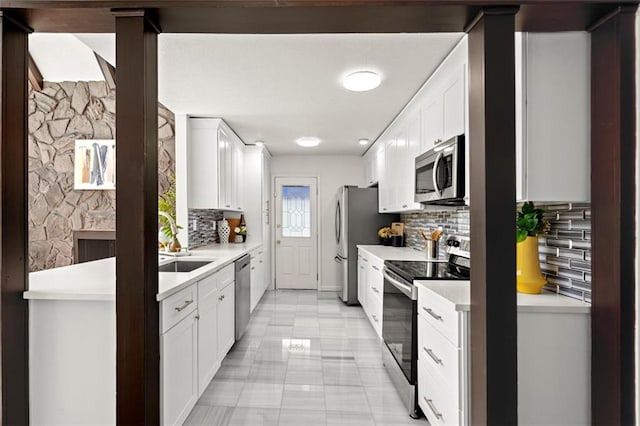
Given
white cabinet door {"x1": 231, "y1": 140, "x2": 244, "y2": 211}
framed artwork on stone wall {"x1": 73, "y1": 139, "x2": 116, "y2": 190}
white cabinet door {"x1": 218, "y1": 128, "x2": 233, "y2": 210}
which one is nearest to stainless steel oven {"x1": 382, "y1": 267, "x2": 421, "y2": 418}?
white cabinet door {"x1": 218, "y1": 128, "x2": 233, "y2": 210}

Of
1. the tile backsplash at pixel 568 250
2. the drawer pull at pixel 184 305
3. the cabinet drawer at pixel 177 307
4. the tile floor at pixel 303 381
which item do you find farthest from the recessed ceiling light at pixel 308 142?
the tile backsplash at pixel 568 250

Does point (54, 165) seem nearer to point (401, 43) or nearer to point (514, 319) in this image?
point (401, 43)

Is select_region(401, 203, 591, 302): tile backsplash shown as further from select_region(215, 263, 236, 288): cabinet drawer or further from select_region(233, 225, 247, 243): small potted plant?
select_region(233, 225, 247, 243): small potted plant

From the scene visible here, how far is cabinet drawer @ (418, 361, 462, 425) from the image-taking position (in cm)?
170

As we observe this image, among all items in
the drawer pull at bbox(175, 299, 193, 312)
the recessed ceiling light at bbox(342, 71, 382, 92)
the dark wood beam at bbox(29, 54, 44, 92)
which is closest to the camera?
the drawer pull at bbox(175, 299, 193, 312)

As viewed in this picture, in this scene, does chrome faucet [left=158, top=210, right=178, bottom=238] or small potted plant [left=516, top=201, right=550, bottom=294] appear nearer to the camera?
small potted plant [left=516, top=201, right=550, bottom=294]

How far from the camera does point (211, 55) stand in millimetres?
2408

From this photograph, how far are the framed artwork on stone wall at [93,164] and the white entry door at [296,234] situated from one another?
2.62 metres

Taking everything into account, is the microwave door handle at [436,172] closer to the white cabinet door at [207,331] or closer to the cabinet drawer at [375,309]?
the cabinet drawer at [375,309]

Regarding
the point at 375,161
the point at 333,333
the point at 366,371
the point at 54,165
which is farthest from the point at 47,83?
the point at 366,371

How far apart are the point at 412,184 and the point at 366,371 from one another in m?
1.71

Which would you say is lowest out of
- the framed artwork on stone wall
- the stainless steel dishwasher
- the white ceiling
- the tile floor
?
the tile floor

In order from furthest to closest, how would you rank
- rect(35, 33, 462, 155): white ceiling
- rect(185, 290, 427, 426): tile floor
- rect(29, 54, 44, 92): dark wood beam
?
1. rect(29, 54, 44, 92): dark wood beam
2. rect(185, 290, 427, 426): tile floor
3. rect(35, 33, 462, 155): white ceiling

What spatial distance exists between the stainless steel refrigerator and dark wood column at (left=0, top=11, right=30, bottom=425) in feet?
13.1
